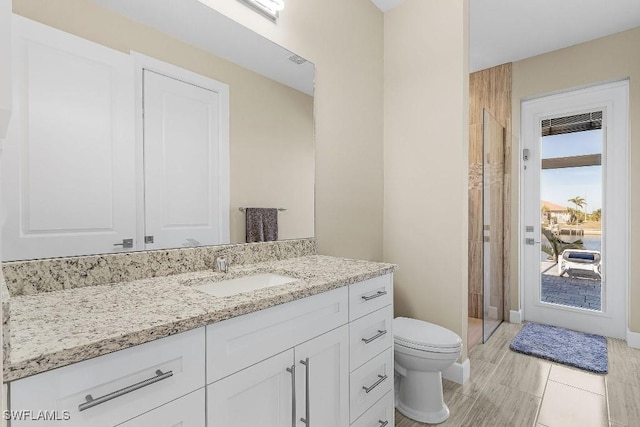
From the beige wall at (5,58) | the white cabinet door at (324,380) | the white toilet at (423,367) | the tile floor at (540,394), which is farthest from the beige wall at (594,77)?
the beige wall at (5,58)

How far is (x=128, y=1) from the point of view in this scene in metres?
1.27

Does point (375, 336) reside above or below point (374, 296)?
below

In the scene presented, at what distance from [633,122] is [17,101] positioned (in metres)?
4.07

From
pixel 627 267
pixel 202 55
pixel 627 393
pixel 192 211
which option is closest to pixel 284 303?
pixel 192 211

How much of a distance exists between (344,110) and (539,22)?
2.00 m

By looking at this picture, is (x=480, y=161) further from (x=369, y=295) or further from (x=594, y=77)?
(x=369, y=295)

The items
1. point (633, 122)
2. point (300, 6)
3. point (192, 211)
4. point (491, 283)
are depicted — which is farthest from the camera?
point (491, 283)

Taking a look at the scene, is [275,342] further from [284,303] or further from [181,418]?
[181,418]

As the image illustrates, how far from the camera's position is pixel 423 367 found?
1835mm

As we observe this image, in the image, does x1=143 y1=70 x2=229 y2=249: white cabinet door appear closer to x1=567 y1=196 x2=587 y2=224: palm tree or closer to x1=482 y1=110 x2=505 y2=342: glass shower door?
x1=482 y1=110 x2=505 y2=342: glass shower door

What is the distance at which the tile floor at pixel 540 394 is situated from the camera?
1831mm

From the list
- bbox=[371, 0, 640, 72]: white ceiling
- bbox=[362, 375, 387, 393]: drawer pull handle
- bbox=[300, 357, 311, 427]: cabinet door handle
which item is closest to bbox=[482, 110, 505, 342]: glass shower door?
bbox=[371, 0, 640, 72]: white ceiling

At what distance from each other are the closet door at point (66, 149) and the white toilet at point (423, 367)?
1.54 meters

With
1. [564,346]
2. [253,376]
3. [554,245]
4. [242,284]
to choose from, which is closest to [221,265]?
[242,284]
